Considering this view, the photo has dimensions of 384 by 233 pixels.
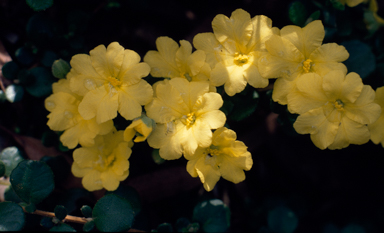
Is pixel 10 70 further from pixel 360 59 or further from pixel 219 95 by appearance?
pixel 360 59

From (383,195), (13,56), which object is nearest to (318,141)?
(383,195)

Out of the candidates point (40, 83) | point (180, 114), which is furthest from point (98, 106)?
point (40, 83)

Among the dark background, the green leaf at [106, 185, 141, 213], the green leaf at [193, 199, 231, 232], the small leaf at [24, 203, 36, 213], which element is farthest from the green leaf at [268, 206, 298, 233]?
the small leaf at [24, 203, 36, 213]

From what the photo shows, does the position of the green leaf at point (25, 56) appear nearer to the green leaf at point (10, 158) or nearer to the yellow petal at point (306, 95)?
the green leaf at point (10, 158)

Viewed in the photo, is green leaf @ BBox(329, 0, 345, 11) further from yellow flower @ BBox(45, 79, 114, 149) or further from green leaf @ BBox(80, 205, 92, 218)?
green leaf @ BBox(80, 205, 92, 218)

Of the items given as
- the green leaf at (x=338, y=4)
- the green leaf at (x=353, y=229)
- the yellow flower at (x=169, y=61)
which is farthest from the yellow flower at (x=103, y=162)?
the green leaf at (x=353, y=229)

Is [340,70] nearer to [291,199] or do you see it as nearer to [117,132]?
[117,132]
